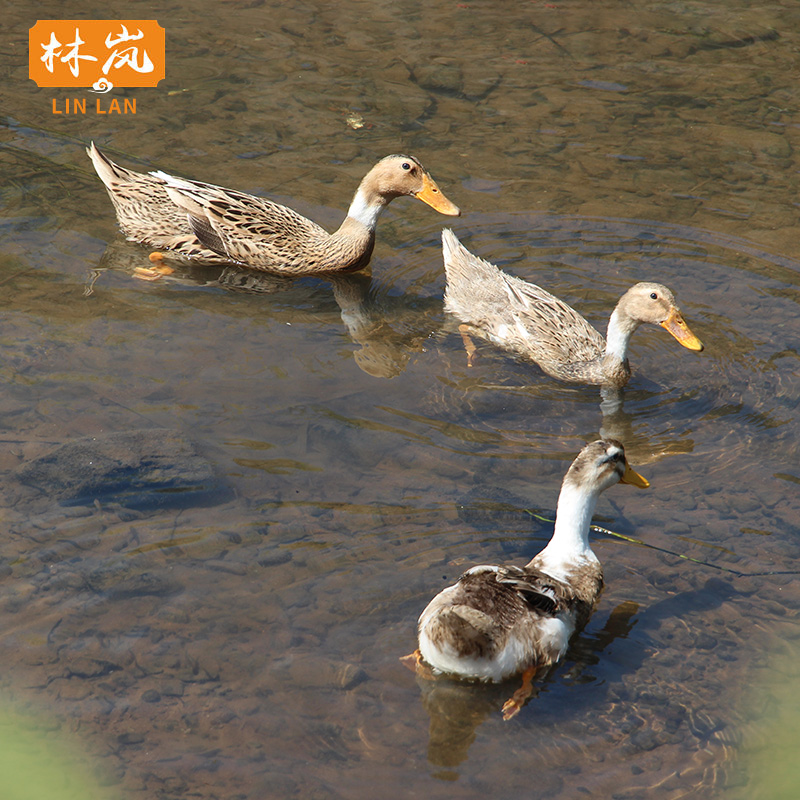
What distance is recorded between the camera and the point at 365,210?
8555mm

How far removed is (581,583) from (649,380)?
2.68 metres

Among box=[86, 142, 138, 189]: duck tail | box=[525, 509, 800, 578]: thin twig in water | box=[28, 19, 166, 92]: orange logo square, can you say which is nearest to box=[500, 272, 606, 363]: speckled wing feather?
box=[525, 509, 800, 578]: thin twig in water

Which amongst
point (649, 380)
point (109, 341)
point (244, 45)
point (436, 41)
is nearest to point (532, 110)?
point (436, 41)

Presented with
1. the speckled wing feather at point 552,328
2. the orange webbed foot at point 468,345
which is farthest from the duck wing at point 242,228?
the speckled wing feather at point 552,328

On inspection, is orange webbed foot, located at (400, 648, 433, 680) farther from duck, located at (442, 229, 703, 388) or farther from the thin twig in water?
duck, located at (442, 229, 703, 388)

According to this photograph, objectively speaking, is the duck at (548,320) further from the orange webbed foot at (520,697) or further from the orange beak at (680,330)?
the orange webbed foot at (520,697)

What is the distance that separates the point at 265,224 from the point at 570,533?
4.44 m

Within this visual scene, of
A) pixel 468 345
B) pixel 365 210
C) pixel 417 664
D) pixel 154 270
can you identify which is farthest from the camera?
pixel 365 210

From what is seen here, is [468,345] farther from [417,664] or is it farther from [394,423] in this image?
[417,664]

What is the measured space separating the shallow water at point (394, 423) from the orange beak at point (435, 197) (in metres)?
0.54

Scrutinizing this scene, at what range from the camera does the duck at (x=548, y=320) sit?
7.18 meters

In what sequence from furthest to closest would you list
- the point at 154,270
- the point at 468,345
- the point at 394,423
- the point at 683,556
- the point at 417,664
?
the point at 154,270 → the point at 468,345 → the point at 394,423 → the point at 683,556 → the point at 417,664

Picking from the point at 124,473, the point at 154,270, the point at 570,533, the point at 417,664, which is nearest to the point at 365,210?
the point at 154,270

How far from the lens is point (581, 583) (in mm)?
5199
